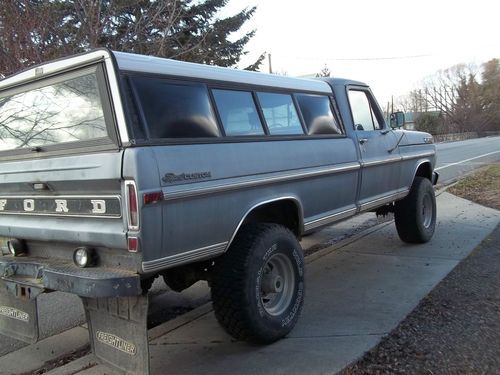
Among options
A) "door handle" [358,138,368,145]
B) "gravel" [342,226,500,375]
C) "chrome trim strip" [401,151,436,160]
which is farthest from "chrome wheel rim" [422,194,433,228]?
"door handle" [358,138,368,145]

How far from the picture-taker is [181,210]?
10.5 feet

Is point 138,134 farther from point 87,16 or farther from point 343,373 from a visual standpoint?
point 87,16

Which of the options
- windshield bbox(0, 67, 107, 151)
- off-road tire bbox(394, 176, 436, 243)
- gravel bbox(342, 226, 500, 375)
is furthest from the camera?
off-road tire bbox(394, 176, 436, 243)

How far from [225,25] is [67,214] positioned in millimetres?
17648

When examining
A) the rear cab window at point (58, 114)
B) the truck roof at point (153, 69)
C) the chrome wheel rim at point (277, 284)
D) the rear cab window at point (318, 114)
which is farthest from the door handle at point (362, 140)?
the rear cab window at point (58, 114)

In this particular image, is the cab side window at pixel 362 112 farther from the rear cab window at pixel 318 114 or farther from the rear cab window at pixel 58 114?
the rear cab window at pixel 58 114

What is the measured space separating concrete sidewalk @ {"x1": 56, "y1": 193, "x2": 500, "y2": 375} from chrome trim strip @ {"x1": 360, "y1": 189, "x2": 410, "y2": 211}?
0.75 meters

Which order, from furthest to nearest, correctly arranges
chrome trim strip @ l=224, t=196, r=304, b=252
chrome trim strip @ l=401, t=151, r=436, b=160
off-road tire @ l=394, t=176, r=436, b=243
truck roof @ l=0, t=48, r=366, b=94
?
1. off-road tire @ l=394, t=176, r=436, b=243
2. chrome trim strip @ l=401, t=151, r=436, b=160
3. chrome trim strip @ l=224, t=196, r=304, b=252
4. truck roof @ l=0, t=48, r=366, b=94

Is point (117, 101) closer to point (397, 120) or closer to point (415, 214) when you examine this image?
point (397, 120)

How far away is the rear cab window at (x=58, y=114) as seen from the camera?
3281mm

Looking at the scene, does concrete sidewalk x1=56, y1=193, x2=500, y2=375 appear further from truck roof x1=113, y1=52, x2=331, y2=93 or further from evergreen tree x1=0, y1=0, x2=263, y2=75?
evergreen tree x1=0, y1=0, x2=263, y2=75

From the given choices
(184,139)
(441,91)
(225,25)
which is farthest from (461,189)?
(441,91)

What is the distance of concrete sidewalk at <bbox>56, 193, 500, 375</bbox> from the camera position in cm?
366

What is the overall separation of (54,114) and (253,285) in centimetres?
189
